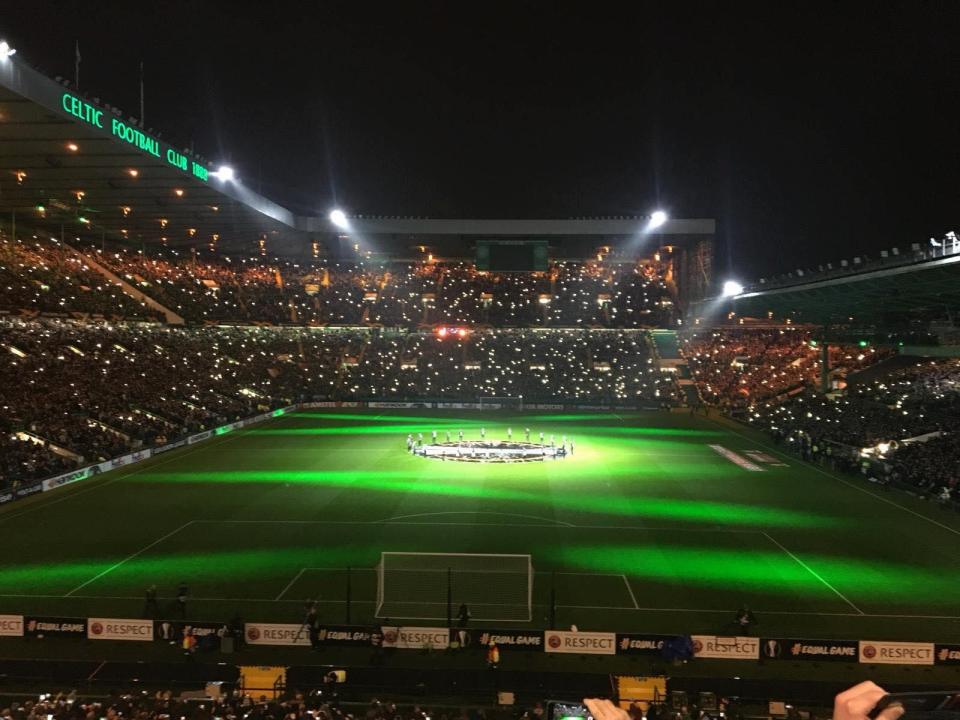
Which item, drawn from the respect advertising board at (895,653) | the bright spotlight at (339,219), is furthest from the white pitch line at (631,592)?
the bright spotlight at (339,219)

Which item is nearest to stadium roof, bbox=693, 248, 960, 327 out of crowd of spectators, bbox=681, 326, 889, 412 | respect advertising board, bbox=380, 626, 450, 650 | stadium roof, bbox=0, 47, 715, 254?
crowd of spectators, bbox=681, 326, 889, 412

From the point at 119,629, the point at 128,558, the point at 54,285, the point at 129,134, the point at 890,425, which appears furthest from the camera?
the point at 54,285

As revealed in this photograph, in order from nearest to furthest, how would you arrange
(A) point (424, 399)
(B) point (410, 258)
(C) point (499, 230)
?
(A) point (424, 399) < (C) point (499, 230) < (B) point (410, 258)

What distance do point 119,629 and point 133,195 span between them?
37465 mm

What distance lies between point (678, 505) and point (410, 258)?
62.5 meters

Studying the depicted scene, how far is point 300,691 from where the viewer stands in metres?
13.2

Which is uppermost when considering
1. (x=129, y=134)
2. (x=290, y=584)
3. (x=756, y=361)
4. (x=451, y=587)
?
(x=129, y=134)

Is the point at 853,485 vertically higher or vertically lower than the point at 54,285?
lower

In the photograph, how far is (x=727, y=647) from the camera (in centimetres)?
1516

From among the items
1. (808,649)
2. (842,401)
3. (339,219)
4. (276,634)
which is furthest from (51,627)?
(339,219)

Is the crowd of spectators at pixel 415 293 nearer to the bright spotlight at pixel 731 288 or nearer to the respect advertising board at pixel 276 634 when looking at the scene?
the bright spotlight at pixel 731 288

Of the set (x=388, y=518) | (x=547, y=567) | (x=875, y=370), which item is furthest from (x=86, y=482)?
(x=875, y=370)

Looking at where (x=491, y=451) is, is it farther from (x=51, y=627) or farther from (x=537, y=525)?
(x=51, y=627)

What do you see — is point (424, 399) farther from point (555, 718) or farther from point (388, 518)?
point (555, 718)
